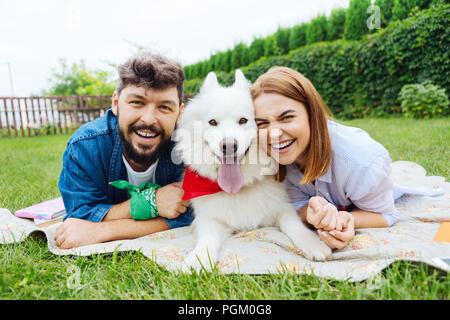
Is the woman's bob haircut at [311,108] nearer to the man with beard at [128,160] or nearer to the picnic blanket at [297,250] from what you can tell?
the picnic blanket at [297,250]

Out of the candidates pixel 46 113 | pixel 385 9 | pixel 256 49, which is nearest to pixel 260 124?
pixel 385 9

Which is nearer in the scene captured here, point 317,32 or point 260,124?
point 260,124

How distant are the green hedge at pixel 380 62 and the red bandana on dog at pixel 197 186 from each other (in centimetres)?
768

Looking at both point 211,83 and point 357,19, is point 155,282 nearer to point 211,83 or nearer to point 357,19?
point 211,83

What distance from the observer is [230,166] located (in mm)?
2082

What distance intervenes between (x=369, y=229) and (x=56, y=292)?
Result: 1.86 metres

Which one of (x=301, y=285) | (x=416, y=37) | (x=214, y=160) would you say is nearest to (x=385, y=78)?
(x=416, y=37)

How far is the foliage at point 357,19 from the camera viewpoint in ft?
30.7

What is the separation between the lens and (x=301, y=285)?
1.38 meters

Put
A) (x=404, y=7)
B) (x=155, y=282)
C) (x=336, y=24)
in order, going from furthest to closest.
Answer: (x=336, y=24), (x=404, y=7), (x=155, y=282)

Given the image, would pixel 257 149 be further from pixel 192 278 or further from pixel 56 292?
pixel 56 292

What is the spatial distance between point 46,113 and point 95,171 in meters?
14.0

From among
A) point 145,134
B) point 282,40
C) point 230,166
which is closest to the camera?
point 230,166
